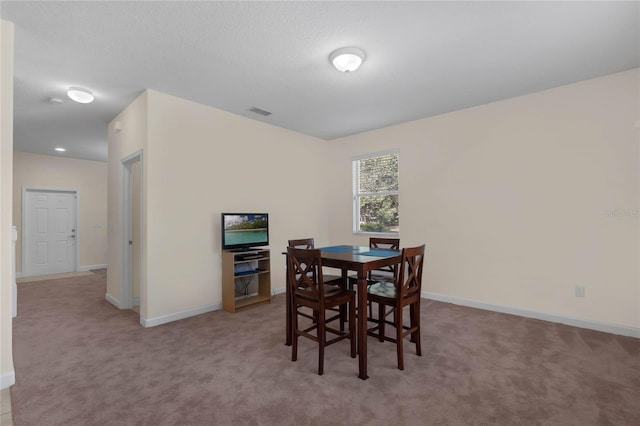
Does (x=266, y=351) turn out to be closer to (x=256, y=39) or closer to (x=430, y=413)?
(x=430, y=413)

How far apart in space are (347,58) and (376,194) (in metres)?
2.89

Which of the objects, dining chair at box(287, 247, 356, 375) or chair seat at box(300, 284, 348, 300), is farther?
chair seat at box(300, 284, 348, 300)

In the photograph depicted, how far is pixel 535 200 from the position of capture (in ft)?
11.7

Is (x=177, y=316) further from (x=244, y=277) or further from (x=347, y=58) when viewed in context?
(x=347, y=58)

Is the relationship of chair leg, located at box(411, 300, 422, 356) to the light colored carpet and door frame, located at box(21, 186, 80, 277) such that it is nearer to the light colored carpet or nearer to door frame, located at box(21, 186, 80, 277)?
the light colored carpet

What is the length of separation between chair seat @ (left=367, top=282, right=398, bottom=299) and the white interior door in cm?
759

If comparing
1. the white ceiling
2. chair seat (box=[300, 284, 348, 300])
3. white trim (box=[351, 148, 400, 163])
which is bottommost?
chair seat (box=[300, 284, 348, 300])

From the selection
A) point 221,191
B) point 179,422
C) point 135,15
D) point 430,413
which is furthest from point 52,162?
point 430,413

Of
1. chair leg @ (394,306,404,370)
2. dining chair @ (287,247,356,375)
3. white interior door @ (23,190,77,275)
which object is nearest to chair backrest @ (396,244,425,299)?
chair leg @ (394,306,404,370)

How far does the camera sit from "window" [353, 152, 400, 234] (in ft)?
16.4

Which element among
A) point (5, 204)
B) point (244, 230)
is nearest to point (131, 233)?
point (244, 230)

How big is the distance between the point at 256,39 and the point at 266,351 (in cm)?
270

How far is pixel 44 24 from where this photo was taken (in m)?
2.29

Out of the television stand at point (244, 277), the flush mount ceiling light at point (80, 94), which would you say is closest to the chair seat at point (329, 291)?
the television stand at point (244, 277)
